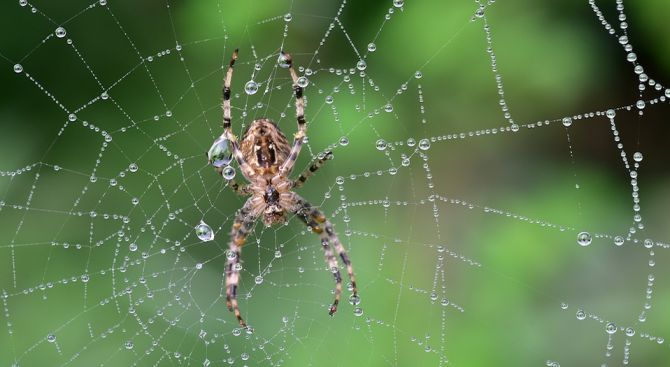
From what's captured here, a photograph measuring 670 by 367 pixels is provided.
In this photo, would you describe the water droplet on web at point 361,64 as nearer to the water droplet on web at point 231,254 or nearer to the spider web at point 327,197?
the spider web at point 327,197

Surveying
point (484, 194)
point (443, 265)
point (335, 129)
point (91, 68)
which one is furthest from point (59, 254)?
point (484, 194)

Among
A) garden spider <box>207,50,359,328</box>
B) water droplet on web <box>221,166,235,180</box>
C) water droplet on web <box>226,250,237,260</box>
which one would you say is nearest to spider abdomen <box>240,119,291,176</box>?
garden spider <box>207,50,359,328</box>

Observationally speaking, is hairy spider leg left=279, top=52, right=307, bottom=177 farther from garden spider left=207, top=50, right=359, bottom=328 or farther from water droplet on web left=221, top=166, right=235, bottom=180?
water droplet on web left=221, top=166, right=235, bottom=180

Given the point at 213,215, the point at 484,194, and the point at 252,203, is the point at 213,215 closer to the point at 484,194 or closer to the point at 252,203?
the point at 252,203

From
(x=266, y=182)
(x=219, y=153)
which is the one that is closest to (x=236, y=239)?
(x=266, y=182)

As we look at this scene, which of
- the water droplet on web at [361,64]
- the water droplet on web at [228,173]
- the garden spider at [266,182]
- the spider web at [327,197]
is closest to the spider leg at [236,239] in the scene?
the garden spider at [266,182]

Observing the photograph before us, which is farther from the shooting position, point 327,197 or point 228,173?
point 327,197

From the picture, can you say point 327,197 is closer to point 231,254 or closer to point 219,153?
point 231,254
